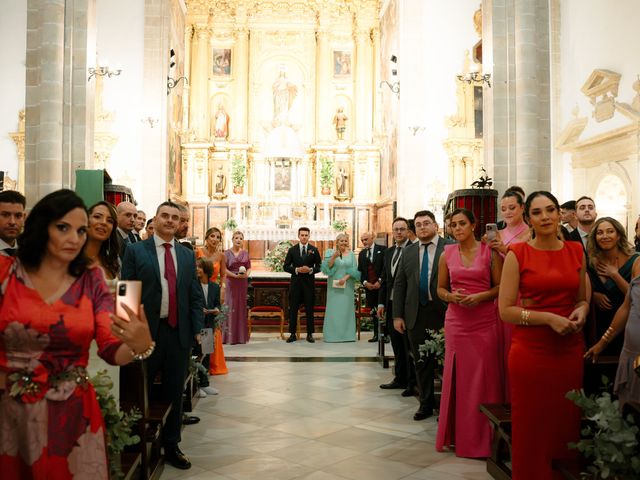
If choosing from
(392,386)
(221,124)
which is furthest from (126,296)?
(221,124)

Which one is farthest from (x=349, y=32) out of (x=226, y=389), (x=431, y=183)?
(x=226, y=389)

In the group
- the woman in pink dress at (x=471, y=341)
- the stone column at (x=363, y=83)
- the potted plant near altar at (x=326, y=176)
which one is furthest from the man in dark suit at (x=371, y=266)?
the stone column at (x=363, y=83)

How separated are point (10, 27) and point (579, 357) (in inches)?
687

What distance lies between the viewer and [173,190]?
19797 mm

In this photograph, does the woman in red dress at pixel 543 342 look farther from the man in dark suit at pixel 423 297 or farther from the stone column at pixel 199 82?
the stone column at pixel 199 82

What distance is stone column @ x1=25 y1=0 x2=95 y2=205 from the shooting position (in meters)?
9.78

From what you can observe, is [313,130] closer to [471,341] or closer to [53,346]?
[471,341]

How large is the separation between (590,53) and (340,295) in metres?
8.69

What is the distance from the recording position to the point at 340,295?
10992 mm

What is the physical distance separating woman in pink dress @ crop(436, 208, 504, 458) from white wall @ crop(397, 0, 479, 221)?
1274cm

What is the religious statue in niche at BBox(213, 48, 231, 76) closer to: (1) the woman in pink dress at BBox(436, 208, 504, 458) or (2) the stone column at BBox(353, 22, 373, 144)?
(2) the stone column at BBox(353, 22, 373, 144)

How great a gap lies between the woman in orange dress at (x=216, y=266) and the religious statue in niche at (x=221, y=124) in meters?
15.2

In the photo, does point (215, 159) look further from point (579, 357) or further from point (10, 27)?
point (579, 357)

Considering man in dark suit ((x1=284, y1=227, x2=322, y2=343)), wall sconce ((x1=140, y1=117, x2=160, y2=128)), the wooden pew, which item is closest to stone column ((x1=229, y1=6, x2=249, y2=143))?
wall sconce ((x1=140, y1=117, x2=160, y2=128))
